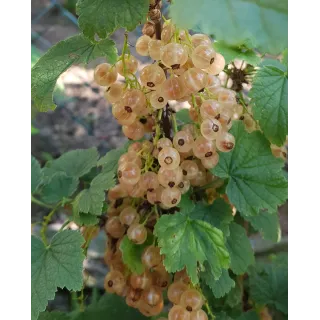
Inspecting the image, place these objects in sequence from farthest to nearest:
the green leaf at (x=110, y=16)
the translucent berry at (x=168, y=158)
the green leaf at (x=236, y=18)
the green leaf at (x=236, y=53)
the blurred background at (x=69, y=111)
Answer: the blurred background at (x=69, y=111) → the green leaf at (x=236, y=53) → the translucent berry at (x=168, y=158) → the green leaf at (x=110, y=16) → the green leaf at (x=236, y=18)

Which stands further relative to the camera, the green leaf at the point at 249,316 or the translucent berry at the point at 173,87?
the green leaf at the point at 249,316

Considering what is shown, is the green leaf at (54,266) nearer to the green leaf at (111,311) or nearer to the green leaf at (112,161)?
the green leaf at (112,161)

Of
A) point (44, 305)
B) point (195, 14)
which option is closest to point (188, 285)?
point (44, 305)

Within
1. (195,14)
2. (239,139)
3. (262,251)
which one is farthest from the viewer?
(262,251)

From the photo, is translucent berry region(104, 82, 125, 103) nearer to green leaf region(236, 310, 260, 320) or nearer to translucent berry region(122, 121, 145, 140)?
translucent berry region(122, 121, 145, 140)

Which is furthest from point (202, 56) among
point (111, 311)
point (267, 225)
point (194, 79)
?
point (111, 311)

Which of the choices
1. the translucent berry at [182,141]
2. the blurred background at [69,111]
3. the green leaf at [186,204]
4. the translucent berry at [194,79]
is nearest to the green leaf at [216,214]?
the green leaf at [186,204]

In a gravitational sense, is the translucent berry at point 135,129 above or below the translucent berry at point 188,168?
above

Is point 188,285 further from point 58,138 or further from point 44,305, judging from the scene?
point 58,138
